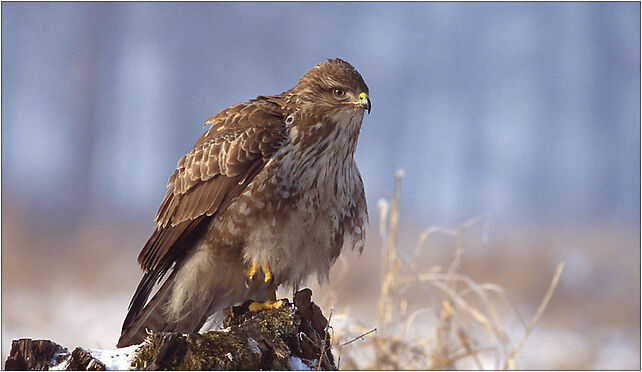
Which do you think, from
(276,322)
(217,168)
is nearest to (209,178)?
(217,168)

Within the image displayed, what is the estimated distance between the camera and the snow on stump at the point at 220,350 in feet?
7.80

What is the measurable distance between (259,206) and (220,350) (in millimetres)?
1131

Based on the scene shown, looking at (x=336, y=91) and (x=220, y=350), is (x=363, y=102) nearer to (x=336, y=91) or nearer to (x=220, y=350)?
(x=336, y=91)

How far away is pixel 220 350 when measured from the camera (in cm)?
253

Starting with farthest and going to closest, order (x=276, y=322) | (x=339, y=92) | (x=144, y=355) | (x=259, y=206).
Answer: (x=339, y=92), (x=259, y=206), (x=276, y=322), (x=144, y=355)

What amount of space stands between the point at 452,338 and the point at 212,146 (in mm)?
2157

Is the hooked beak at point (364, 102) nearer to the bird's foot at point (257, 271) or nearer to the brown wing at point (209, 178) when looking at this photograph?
the brown wing at point (209, 178)

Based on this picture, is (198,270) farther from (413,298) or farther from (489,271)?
(489,271)

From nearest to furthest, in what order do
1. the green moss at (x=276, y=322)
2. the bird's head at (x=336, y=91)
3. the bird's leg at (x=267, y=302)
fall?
the green moss at (x=276, y=322) → the bird's leg at (x=267, y=302) → the bird's head at (x=336, y=91)

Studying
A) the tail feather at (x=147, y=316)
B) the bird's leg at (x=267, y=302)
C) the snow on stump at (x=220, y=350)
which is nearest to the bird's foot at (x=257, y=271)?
the bird's leg at (x=267, y=302)

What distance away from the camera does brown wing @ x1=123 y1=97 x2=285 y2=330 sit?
366 cm

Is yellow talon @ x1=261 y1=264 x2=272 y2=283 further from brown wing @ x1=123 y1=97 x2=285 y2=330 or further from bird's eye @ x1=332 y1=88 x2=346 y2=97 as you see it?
bird's eye @ x1=332 y1=88 x2=346 y2=97

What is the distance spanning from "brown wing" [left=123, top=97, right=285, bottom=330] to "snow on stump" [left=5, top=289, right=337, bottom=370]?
34.3 inches

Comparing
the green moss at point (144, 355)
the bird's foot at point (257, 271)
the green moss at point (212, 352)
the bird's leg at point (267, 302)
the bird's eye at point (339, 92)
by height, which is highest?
the bird's eye at point (339, 92)
